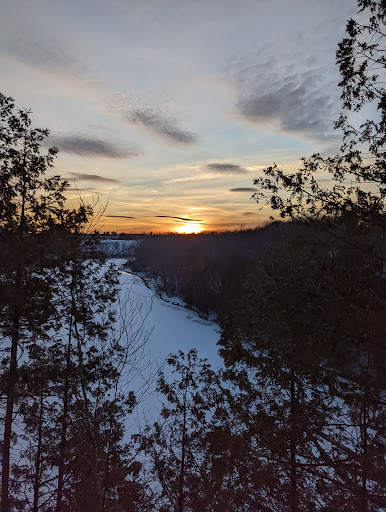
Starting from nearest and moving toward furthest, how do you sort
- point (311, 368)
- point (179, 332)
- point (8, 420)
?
point (311, 368) → point (8, 420) → point (179, 332)

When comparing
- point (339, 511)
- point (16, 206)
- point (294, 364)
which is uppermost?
point (16, 206)

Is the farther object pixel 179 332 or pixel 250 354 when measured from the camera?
pixel 179 332

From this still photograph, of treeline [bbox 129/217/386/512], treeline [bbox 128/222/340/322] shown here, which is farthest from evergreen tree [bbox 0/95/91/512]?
treeline [bbox 128/222/340/322]

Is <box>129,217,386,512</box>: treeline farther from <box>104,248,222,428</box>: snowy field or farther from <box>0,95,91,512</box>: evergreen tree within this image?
<box>104,248,222,428</box>: snowy field

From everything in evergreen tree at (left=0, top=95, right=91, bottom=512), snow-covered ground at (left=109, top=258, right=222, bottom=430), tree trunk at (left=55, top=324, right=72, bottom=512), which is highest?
evergreen tree at (left=0, top=95, right=91, bottom=512)

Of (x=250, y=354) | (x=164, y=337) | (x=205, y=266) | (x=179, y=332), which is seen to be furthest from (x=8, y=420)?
(x=205, y=266)

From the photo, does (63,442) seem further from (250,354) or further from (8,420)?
(250,354)

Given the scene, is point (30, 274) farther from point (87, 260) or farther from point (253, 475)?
point (253, 475)

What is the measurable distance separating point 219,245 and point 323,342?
5734cm

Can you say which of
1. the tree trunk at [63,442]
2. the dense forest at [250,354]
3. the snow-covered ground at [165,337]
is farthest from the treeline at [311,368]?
the snow-covered ground at [165,337]

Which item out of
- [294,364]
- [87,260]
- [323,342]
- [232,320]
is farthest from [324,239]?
[87,260]

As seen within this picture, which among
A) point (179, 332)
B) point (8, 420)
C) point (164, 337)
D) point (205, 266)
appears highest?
point (205, 266)

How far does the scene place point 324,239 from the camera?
641 cm

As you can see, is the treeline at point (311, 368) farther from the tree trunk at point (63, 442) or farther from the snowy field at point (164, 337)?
the snowy field at point (164, 337)
